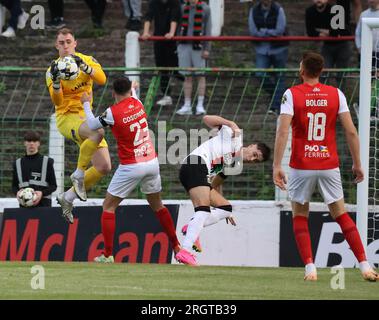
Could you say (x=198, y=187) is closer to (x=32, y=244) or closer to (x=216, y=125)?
(x=216, y=125)

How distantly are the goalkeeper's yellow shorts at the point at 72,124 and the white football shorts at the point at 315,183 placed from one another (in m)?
3.67

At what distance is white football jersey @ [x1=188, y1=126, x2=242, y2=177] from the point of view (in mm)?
15016

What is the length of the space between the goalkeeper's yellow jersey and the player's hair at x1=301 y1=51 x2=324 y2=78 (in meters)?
3.42

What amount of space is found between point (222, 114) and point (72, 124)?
159 inches

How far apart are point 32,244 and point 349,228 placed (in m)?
6.08

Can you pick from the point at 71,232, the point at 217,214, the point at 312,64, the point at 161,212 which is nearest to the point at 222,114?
the point at 71,232

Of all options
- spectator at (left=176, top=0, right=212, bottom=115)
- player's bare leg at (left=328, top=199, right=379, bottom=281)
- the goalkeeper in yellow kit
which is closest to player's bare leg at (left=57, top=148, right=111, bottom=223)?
the goalkeeper in yellow kit

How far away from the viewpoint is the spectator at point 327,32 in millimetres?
20328

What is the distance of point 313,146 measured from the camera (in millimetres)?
13023

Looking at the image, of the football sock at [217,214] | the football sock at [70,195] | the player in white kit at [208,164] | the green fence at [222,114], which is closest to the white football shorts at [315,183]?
the player in white kit at [208,164]

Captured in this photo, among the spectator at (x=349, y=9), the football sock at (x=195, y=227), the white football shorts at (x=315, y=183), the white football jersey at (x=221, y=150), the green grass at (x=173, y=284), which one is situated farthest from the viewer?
the spectator at (x=349, y=9)

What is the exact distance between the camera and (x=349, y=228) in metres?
13.2

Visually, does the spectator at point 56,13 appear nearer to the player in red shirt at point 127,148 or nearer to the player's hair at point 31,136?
the player's hair at point 31,136

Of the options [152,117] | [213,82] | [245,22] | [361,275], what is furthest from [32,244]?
[245,22]
